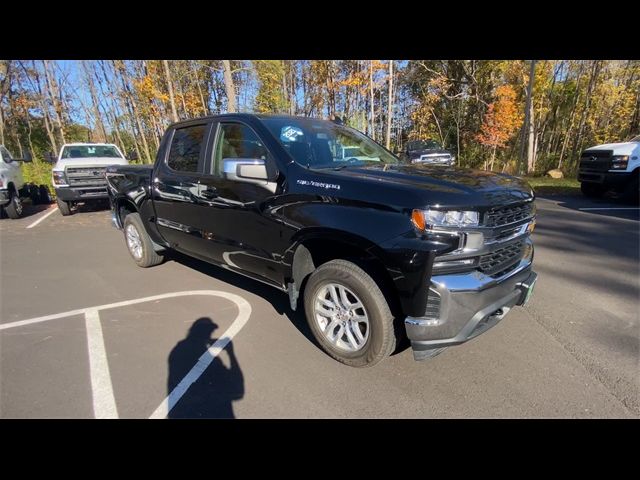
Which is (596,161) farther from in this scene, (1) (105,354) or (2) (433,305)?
(1) (105,354)

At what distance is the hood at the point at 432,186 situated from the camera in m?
2.25

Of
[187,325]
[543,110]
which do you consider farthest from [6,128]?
[543,110]

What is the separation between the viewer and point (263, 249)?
3.22 metres

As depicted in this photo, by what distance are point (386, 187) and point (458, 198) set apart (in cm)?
47

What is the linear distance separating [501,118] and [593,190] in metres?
12.5

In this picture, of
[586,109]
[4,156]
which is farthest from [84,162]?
[586,109]

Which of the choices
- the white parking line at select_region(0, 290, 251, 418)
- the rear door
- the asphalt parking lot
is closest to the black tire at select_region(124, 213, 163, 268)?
the asphalt parking lot

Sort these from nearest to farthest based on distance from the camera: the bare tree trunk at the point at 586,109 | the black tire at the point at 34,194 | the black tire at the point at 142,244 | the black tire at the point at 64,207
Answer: the black tire at the point at 142,244
the black tire at the point at 64,207
the black tire at the point at 34,194
the bare tree trunk at the point at 586,109

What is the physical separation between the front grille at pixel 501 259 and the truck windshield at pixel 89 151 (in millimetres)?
11668

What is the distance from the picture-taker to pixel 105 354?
3.07 metres

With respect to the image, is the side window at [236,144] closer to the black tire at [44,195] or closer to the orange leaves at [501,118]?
the black tire at [44,195]

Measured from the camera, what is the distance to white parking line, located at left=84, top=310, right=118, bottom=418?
2389 millimetres

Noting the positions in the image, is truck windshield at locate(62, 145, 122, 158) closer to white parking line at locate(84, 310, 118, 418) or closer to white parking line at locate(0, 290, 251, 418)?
white parking line at locate(0, 290, 251, 418)

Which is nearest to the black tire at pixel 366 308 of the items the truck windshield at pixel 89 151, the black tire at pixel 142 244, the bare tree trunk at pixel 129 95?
the black tire at pixel 142 244
